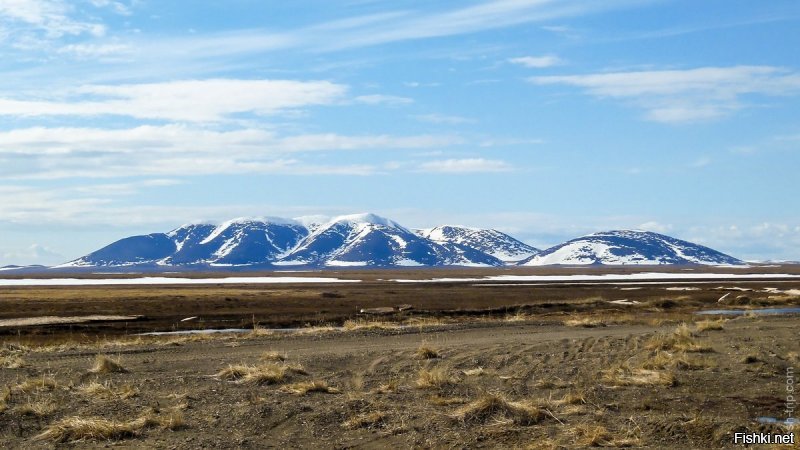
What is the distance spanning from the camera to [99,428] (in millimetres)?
12664

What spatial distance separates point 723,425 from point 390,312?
134 ft

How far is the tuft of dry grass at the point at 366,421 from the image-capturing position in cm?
1288

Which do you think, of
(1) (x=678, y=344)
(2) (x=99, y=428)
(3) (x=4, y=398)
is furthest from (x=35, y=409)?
(1) (x=678, y=344)

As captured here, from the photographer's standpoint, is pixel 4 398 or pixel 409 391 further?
pixel 409 391

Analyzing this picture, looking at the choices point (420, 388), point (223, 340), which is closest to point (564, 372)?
point (420, 388)

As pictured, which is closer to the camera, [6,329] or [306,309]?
[6,329]

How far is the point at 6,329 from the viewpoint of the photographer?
140 feet

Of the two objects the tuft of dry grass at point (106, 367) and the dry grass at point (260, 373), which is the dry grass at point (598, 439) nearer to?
the dry grass at point (260, 373)

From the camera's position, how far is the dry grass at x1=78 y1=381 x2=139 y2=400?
1554cm

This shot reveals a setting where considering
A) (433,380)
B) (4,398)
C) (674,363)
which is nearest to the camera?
(4,398)

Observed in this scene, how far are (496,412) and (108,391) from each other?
800 cm

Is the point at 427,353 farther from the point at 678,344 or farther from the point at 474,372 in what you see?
the point at 678,344

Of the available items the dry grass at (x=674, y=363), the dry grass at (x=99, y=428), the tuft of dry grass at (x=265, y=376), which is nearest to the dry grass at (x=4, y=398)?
the dry grass at (x=99, y=428)

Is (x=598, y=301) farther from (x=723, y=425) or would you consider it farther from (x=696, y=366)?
(x=723, y=425)
